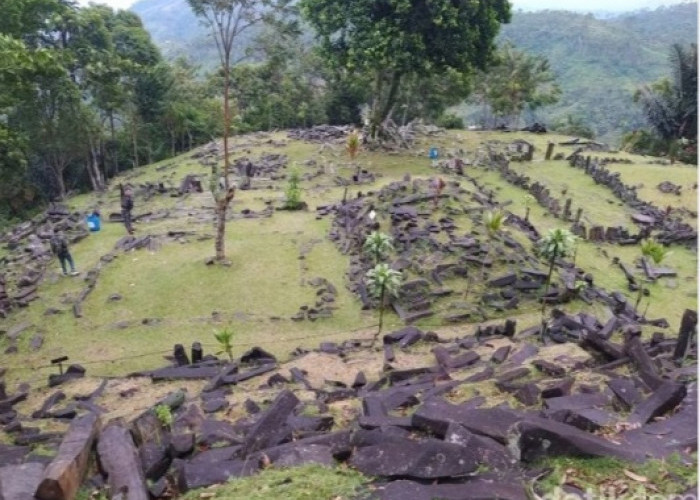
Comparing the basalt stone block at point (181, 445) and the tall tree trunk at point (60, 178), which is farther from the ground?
the tall tree trunk at point (60, 178)

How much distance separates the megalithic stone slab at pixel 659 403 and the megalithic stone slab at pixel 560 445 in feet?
4.12

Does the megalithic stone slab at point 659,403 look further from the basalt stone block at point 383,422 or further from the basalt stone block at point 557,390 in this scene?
the basalt stone block at point 383,422

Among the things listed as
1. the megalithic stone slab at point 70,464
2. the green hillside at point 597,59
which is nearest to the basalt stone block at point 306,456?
the megalithic stone slab at point 70,464

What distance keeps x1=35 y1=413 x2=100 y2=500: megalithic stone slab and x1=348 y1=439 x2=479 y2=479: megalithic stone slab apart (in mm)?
3589

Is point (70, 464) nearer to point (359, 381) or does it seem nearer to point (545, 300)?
point (359, 381)

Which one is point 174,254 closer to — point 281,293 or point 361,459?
point 281,293

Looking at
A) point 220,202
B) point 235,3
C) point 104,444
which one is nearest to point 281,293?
point 220,202

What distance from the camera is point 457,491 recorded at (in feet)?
20.3

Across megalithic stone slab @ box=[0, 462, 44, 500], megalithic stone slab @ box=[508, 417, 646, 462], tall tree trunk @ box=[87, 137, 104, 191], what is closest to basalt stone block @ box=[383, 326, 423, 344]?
megalithic stone slab @ box=[508, 417, 646, 462]

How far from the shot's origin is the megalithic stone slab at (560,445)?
6.88 metres

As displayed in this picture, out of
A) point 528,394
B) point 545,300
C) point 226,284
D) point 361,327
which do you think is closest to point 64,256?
point 226,284

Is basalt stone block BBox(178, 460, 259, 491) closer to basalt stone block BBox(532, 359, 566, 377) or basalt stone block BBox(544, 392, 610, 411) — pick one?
basalt stone block BBox(544, 392, 610, 411)

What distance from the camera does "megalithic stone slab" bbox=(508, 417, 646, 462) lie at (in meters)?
6.88

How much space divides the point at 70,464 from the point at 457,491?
4940mm
